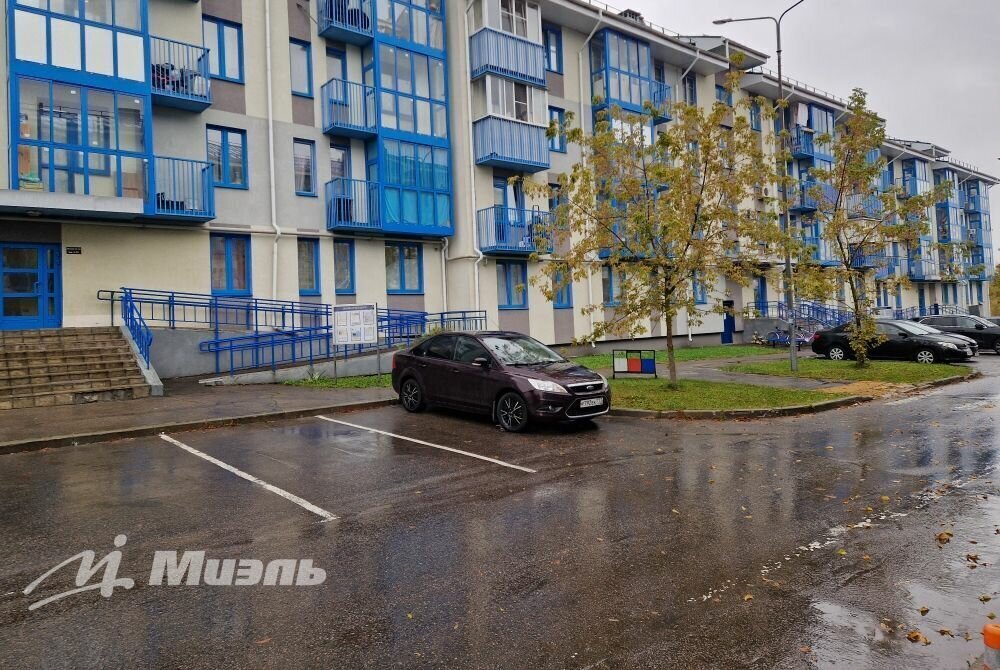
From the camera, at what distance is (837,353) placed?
73.3 feet

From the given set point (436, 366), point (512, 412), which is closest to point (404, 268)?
point (436, 366)

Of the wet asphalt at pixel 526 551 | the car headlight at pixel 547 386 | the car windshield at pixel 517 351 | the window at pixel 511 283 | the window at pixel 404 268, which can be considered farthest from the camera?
the window at pixel 511 283

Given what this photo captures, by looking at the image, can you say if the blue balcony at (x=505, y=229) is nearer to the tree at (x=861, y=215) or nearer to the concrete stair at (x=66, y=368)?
the tree at (x=861, y=215)

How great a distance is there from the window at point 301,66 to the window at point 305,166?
5.24ft

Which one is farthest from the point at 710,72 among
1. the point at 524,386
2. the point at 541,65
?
the point at 524,386

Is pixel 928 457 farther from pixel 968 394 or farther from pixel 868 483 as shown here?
pixel 968 394

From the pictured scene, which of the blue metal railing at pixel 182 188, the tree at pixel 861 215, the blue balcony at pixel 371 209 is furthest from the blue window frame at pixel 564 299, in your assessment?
the blue metal railing at pixel 182 188

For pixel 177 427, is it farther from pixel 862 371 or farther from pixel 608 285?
pixel 608 285

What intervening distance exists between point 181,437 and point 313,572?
257 inches

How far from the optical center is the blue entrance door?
1639 cm

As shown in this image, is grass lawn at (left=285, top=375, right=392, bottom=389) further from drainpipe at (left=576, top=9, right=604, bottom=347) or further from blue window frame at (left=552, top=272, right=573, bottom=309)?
drainpipe at (left=576, top=9, right=604, bottom=347)

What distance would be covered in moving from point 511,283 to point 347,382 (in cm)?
1015

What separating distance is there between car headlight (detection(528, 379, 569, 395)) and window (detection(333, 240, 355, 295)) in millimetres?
12791

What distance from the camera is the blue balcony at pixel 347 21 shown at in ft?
68.5
